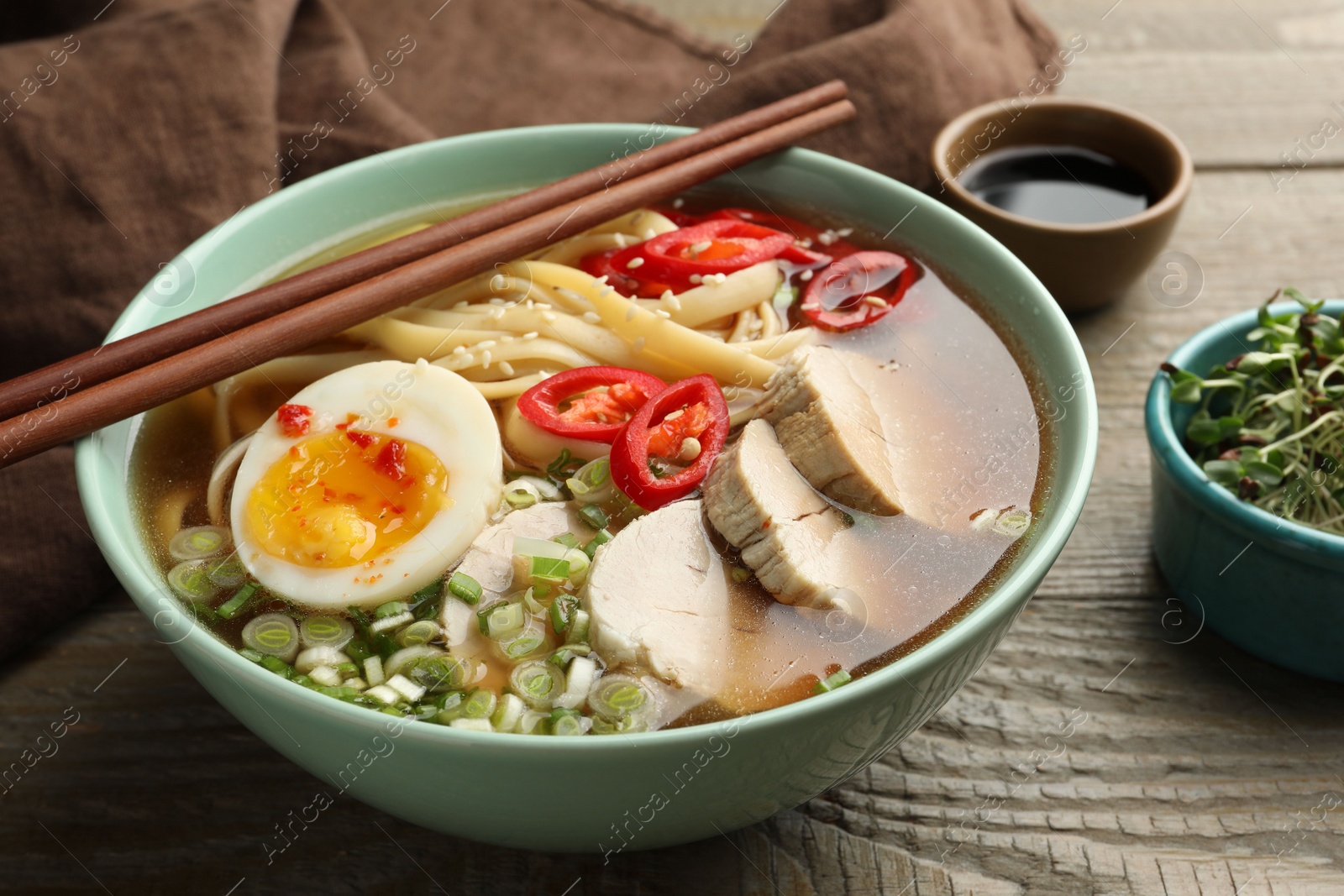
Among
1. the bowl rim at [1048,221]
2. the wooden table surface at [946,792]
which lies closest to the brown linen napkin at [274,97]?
the bowl rim at [1048,221]

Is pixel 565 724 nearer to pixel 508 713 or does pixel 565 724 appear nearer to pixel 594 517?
pixel 508 713

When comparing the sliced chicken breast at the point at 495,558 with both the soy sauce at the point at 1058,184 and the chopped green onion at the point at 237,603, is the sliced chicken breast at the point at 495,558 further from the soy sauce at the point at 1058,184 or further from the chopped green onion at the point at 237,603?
the soy sauce at the point at 1058,184

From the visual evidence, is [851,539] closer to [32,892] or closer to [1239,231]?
[32,892]

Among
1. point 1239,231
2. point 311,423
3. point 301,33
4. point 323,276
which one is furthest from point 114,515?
point 1239,231

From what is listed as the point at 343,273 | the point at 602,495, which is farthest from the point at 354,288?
the point at 602,495

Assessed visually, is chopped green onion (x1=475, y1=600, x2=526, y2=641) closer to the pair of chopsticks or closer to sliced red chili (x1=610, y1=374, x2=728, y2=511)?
sliced red chili (x1=610, y1=374, x2=728, y2=511)

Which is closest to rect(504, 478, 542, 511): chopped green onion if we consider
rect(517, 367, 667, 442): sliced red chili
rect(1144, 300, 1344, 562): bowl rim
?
rect(517, 367, 667, 442): sliced red chili
